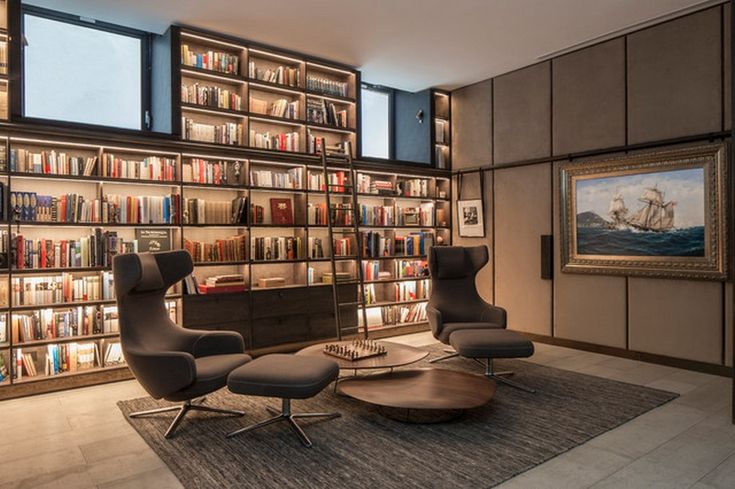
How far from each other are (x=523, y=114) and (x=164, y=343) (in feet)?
17.1

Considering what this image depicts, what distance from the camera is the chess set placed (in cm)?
393

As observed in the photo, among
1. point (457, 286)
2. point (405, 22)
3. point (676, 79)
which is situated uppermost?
point (405, 22)

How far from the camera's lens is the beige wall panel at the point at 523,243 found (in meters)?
6.43

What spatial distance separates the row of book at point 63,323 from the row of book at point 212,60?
2.77 metres

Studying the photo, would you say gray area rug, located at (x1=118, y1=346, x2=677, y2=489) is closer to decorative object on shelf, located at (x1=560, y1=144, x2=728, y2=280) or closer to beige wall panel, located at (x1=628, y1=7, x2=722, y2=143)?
decorative object on shelf, located at (x1=560, y1=144, x2=728, y2=280)

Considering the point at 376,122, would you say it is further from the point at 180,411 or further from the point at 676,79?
the point at 180,411

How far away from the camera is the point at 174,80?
5.33m

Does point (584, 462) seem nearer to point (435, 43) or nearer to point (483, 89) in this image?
point (435, 43)

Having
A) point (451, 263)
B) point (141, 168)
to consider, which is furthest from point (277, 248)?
point (451, 263)

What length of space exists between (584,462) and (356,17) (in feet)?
14.6

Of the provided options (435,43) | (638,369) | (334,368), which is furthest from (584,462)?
(435,43)

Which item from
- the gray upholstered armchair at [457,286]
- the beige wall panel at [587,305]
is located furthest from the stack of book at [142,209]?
the beige wall panel at [587,305]

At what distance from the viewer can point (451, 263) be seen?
5.71 metres

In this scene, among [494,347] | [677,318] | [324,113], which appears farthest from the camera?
[324,113]
